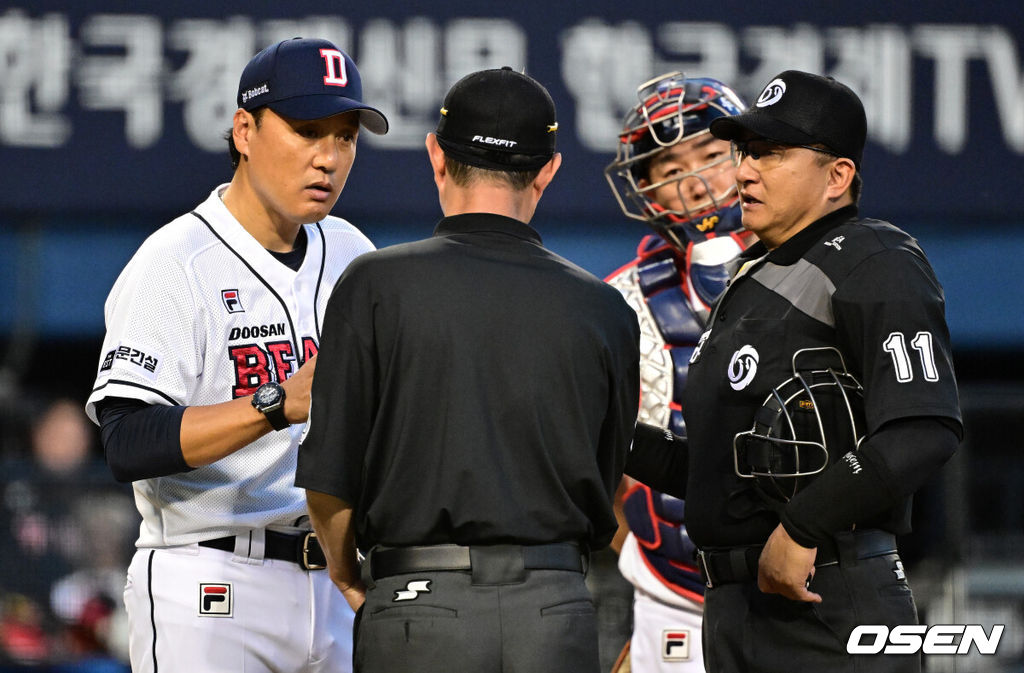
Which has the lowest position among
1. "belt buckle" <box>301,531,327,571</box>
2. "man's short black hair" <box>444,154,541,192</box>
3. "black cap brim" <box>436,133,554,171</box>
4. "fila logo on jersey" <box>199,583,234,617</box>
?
"fila logo on jersey" <box>199,583,234,617</box>

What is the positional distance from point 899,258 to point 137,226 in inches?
179

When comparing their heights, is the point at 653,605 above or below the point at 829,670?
below

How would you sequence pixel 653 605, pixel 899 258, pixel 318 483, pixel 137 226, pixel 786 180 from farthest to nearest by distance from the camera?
1. pixel 137 226
2. pixel 653 605
3. pixel 786 180
4. pixel 899 258
5. pixel 318 483

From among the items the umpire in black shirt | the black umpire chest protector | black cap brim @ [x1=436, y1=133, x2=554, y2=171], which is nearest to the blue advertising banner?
the black umpire chest protector

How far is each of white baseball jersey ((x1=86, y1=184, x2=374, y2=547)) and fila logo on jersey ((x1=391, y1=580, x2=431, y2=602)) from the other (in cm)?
66

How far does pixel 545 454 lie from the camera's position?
255 cm

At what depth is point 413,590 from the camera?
8.25ft

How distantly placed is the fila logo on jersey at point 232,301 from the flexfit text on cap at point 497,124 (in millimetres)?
727

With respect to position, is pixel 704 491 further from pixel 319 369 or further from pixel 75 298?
pixel 75 298

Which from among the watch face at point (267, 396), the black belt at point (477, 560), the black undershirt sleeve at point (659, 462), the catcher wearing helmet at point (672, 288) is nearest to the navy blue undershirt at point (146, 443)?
the watch face at point (267, 396)

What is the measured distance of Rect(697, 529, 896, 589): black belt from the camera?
9.16 feet

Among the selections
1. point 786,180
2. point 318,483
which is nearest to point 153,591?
point 318,483

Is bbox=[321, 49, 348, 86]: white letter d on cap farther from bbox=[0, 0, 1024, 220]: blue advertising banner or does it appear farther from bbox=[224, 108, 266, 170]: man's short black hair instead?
bbox=[0, 0, 1024, 220]: blue advertising banner

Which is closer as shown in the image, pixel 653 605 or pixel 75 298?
pixel 653 605
